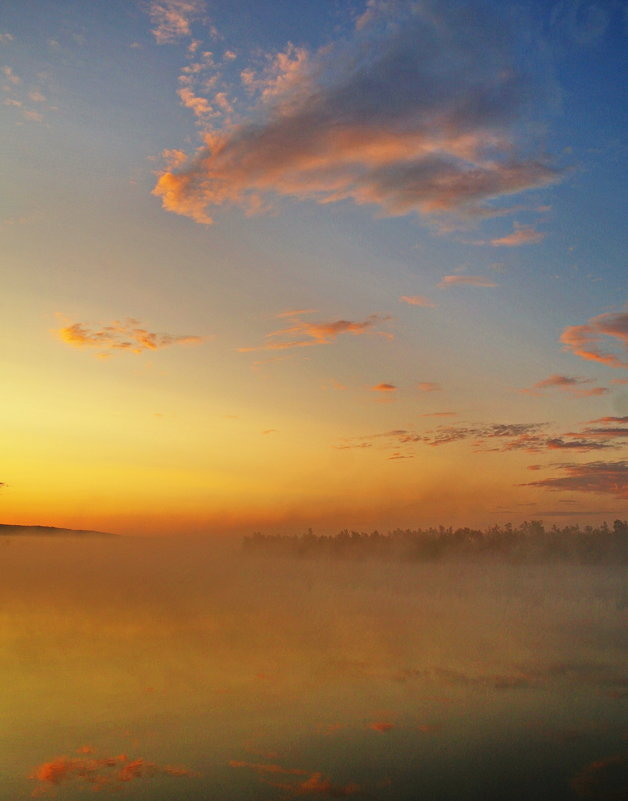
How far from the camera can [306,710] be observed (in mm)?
31391

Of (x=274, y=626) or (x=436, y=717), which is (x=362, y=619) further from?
(x=436, y=717)

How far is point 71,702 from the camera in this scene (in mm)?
31797

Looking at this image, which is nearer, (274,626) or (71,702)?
(71,702)

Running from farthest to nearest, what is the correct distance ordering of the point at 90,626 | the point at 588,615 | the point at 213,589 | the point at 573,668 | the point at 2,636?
A: the point at 213,589 < the point at 588,615 < the point at 90,626 < the point at 2,636 < the point at 573,668

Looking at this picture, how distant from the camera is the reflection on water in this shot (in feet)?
72.2

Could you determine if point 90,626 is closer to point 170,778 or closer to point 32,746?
point 32,746

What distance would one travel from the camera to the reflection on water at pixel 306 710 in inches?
866

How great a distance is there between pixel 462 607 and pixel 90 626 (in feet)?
189

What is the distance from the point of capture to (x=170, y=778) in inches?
870

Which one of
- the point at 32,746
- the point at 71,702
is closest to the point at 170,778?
the point at 32,746

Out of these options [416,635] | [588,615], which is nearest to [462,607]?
[588,615]

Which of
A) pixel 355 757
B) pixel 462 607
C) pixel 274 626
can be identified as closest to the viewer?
pixel 355 757

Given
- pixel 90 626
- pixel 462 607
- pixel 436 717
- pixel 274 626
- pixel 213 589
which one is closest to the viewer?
pixel 436 717

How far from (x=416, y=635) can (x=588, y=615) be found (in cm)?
3838
